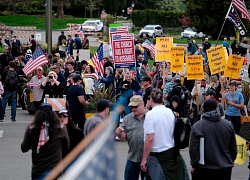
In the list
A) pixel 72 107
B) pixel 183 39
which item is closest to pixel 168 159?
pixel 72 107

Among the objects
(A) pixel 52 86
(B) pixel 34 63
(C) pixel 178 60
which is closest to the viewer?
(A) pixel 52 86

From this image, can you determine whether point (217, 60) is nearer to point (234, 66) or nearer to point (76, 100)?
point (234, 66)

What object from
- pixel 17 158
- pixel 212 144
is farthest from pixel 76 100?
pixel 212 144

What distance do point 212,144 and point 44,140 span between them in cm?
197

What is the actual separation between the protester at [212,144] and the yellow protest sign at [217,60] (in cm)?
704

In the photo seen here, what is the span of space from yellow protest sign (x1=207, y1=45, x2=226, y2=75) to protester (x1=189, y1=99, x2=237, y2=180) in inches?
277

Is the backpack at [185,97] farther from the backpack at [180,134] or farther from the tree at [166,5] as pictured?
the tree at [166,5]

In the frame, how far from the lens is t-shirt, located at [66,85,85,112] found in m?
12.9

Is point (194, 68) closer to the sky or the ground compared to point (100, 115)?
closer to the sky

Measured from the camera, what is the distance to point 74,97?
13.0 metres

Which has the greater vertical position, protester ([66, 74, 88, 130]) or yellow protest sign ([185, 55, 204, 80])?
yellow protest sign ([185, 55, 204, 80])

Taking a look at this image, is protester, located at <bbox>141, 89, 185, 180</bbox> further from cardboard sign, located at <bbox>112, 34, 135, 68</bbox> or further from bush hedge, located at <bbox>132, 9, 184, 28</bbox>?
bush hedge, located at <bbox>132, 9, 184, 28</bbox>

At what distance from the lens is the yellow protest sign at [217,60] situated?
48.6ft

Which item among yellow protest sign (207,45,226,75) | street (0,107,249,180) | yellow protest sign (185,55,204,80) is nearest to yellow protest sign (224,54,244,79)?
yellow protest sign (207,45,226,75)
